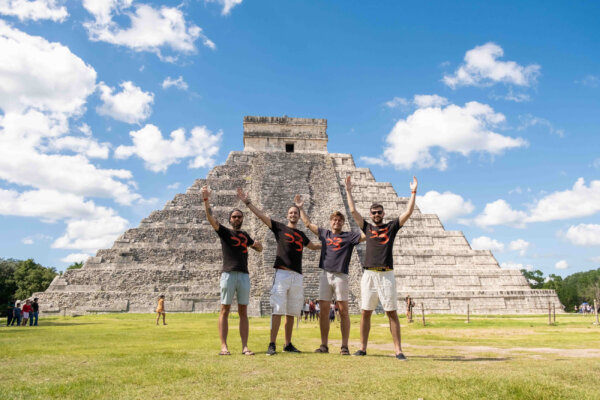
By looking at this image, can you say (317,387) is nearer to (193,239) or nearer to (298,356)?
(298,356)

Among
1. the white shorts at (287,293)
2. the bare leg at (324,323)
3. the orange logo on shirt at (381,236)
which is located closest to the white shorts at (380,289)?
the orange logo on shirt at (381,236)

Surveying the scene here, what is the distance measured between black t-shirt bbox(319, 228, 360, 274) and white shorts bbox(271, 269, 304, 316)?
1.48ft

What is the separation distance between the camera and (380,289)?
5.77 meters

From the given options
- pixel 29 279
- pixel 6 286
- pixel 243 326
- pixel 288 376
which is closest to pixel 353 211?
pixel 243 326

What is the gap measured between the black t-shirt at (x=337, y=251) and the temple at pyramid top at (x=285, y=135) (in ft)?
94.0

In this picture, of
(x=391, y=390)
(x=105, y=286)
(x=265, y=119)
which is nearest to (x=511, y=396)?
(x=391, y=390)

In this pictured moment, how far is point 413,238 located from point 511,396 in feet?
78.5

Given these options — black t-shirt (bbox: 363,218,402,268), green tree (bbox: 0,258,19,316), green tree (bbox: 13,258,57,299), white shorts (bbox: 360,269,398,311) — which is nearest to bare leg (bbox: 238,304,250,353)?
white shorts (bbox: 360,269,398,311)

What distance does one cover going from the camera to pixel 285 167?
1209 inches

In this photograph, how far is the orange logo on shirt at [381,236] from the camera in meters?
5.86

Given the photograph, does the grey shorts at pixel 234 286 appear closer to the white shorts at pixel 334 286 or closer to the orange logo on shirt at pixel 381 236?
the white shorts at pixel 334 286

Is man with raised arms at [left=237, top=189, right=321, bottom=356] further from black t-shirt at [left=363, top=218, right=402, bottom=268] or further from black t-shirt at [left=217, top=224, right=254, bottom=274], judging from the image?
black t-shirt at [left=363, top=218, right=402, bottom=268]

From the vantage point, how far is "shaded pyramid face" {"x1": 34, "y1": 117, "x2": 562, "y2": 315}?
2189cm

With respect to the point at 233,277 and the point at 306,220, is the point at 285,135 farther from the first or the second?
the point at 233,277
